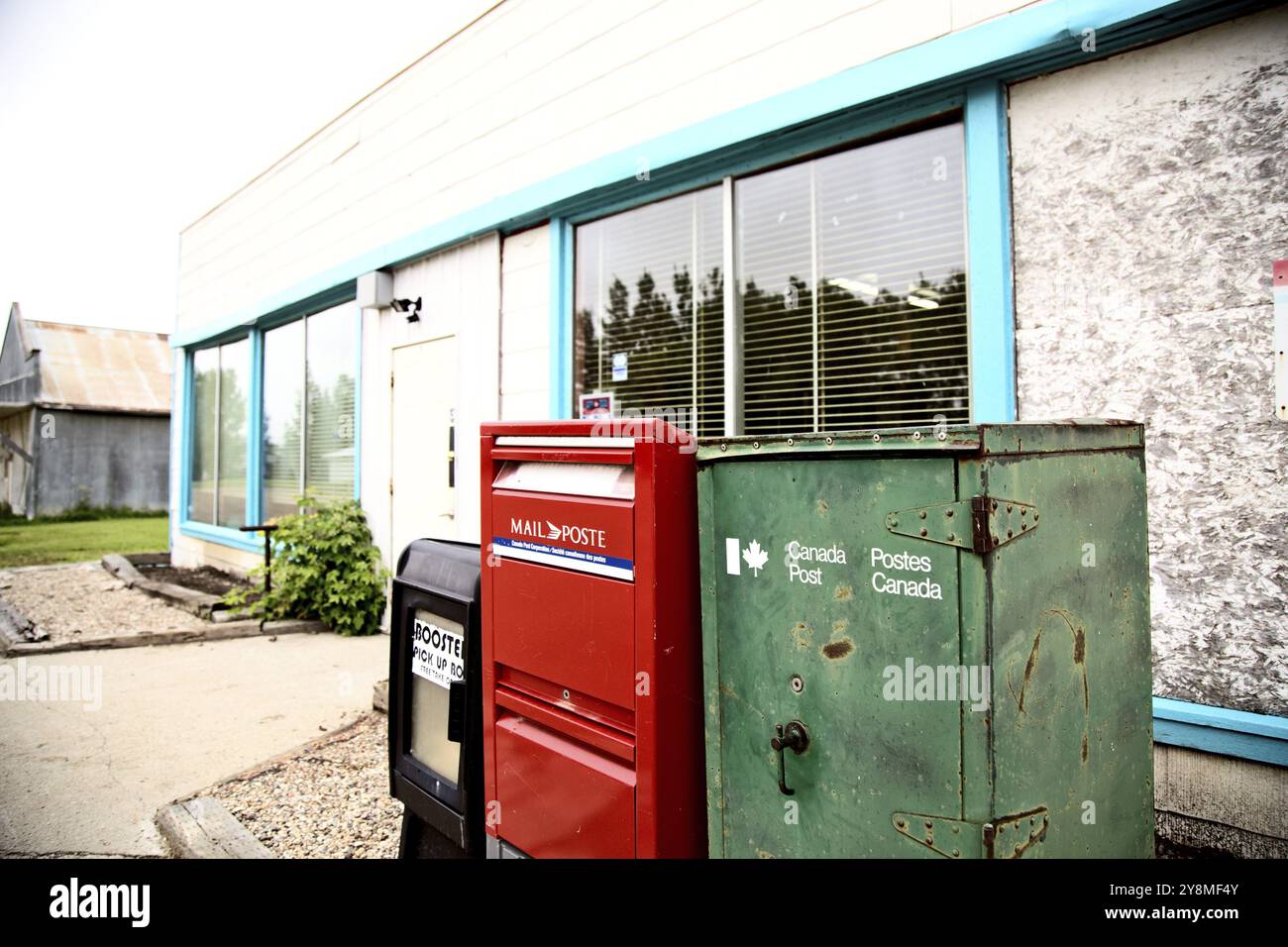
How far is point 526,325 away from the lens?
5480 millimetres

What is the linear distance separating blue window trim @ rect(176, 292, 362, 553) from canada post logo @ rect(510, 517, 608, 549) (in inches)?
218

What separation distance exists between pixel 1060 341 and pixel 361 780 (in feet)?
12.0

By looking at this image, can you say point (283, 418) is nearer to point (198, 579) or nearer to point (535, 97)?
point (198, 579)

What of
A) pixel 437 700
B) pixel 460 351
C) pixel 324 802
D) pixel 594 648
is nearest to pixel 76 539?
pixel 460 351

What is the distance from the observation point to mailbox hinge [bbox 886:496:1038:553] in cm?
154

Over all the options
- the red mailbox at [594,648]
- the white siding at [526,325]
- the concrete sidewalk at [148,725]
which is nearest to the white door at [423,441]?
the white siding at [526,325]

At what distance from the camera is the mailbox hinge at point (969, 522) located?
1.54 m

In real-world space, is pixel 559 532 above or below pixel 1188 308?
below

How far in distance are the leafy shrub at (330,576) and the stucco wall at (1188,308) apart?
5.47 meters

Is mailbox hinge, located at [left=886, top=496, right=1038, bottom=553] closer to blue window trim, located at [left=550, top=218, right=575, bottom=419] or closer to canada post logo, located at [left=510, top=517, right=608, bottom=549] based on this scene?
canada post logo, located at [left=510, top=517, right=608, bottom=549]

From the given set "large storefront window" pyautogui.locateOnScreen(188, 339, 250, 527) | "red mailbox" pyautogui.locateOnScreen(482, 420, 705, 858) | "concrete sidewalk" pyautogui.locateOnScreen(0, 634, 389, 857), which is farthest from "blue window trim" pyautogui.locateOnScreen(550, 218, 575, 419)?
"large storefront window" pyautogui.locateOnScreen(188, 339, 250, 527)

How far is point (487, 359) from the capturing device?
18.9ft

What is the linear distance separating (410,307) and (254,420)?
411cm
